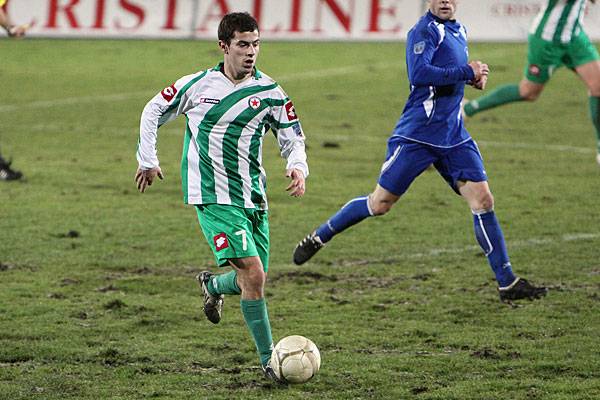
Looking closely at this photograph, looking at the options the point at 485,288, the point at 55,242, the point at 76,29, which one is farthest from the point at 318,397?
the point at 76,29

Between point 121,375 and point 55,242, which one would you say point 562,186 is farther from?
point 121,375

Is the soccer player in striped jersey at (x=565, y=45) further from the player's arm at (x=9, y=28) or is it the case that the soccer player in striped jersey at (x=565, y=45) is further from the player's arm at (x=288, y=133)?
the player's arm at (x=288, y=133)

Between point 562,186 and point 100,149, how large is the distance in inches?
218

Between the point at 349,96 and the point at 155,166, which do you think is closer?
the point at 155,166

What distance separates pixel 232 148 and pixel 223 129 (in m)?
0.11

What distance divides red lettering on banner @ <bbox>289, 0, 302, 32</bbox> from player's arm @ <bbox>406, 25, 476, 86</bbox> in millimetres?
10272

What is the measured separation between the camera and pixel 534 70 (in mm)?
12570

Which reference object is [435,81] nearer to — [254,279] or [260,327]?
[254,279]

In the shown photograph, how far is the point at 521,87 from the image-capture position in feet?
42.1

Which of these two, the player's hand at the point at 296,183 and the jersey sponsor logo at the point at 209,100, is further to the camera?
the jersey sponsor logo at the point at 209,100

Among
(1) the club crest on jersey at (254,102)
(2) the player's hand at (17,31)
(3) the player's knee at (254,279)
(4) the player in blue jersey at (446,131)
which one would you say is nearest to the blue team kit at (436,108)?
(4) the player in blue jersey at (446,131)

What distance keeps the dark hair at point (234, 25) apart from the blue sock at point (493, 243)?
7.73 ft

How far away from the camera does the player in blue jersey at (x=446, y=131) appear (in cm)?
798

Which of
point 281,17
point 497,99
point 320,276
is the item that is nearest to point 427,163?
point 320,276
